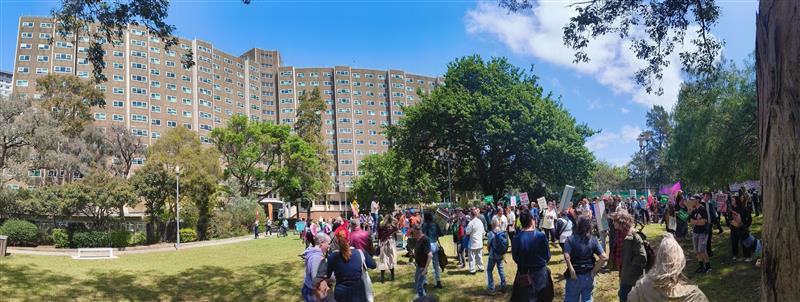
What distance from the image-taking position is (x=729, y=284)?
33.5ft

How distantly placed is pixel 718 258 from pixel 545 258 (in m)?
8.25

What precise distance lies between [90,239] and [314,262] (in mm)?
28464

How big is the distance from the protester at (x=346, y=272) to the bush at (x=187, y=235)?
3327 centimetres

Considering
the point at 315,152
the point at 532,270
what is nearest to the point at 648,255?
the point at 532,270

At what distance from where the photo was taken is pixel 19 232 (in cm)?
2877

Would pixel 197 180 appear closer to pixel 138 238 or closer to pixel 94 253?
pixel 138 238

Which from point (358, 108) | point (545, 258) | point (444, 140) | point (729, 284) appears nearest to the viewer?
point (545, 258)

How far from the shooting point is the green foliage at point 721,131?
2376 cm

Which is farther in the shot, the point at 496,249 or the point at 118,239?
the point at 118,239

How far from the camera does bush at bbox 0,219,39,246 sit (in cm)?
2834

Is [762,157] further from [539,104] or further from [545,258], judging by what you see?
[539,104]

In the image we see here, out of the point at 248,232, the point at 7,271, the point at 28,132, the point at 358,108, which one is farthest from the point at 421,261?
the point at 358,108

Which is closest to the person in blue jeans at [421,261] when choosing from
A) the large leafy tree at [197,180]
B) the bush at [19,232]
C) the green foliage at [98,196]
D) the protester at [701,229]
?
the protester at [701,229]

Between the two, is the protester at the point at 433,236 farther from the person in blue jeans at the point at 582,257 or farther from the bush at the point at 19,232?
the bush at the point at 19,232
